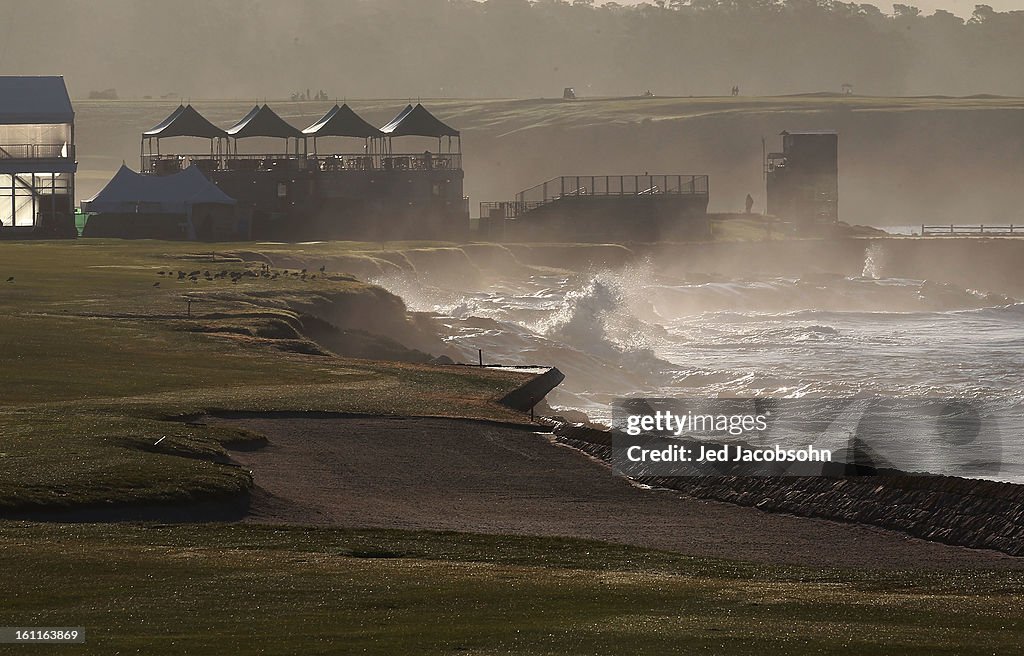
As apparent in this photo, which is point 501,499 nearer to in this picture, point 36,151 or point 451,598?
point 451,598

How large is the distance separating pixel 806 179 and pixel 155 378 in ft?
282

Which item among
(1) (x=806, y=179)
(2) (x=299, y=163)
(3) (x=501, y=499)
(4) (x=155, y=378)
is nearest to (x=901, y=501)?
(3) (x=501, y=499)

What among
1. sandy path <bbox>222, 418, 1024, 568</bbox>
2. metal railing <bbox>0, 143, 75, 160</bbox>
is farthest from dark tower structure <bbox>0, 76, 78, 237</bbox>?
sandy path <bbox>222, 418, 1024, 568</bbox>

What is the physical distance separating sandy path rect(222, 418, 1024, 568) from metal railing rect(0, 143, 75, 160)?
190 ft

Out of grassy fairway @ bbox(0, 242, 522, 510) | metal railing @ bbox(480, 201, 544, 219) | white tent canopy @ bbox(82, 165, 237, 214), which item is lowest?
grassy fairway @ bbox(0, 242, 522, 510)

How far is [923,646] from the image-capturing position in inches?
620

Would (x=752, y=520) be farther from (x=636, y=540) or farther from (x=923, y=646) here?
(x=923, y=646)

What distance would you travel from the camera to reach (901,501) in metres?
25.5

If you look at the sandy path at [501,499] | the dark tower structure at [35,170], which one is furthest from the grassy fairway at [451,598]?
the dark tower structure at [35,170]

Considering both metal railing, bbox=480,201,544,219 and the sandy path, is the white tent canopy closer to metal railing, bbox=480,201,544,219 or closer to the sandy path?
metal railing, bbox=480,201,544,219

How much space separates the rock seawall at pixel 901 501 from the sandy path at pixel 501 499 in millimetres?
318

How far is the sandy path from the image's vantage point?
77.4ft

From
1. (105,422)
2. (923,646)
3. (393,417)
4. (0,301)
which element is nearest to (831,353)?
(0,301)

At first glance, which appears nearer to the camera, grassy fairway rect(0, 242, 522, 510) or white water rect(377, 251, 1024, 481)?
grassy fairway rect(0, 242, 522, 510)
